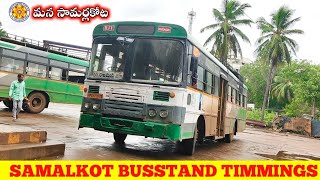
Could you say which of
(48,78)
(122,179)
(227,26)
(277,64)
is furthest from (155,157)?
(277,64)

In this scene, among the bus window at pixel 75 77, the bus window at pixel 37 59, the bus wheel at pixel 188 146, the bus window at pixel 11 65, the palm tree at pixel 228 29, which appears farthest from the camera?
the palm tree at pixel 228 29

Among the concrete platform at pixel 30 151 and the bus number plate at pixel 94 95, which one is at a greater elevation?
the bus number plate at pixel 94 95

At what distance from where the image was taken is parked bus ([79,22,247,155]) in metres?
7.98

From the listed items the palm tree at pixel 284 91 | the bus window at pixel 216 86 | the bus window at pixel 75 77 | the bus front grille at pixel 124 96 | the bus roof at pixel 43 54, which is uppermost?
the palm tree at pixel 284 91

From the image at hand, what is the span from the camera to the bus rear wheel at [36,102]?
1622cm

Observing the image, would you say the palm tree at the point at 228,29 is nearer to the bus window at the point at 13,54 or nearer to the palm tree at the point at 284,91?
the palm tree at the point at 284,91

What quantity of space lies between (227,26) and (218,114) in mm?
24723

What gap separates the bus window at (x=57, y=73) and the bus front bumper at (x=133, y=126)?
9103 mm

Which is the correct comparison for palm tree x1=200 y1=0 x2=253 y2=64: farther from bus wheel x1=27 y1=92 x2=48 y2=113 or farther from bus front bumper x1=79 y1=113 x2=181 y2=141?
bus front bumper x1=79 y1=113 x2=181 y2=141

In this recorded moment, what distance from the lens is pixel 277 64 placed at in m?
39.3

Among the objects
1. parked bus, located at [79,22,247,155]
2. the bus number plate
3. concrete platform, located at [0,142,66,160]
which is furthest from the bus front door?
concrete platform, located at [0,142,66,160]

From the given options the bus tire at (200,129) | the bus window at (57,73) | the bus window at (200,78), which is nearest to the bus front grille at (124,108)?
the bus window at (200,78)

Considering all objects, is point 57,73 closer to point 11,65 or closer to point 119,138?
point 11,65

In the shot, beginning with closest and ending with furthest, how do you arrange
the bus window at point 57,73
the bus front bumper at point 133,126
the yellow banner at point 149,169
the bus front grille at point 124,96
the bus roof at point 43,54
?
the yellow banner at point 149,169 → the bus front bumper at point 133,126 → the bus front grille at point 124,96 → the bus roof at point 43,54 → the bus window at point 57,73
